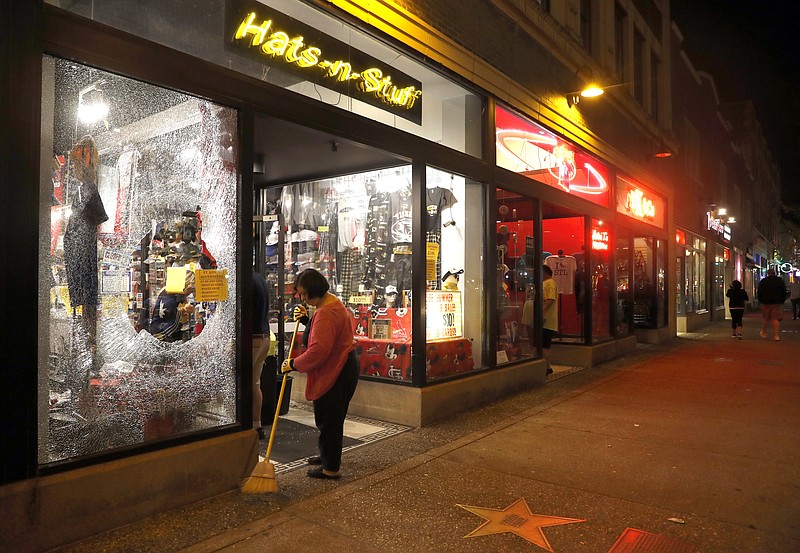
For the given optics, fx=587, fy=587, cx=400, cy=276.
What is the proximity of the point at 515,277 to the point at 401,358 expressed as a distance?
293 cm

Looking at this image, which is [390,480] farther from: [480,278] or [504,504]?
[480,278]

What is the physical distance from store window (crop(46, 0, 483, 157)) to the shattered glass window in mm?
487

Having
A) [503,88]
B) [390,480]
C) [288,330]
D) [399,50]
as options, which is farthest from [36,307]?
[503,88]

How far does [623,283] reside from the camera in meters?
13.4

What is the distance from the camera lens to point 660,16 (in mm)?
16453

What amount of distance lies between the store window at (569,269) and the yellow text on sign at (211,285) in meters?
7.84

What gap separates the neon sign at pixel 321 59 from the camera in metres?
5.15

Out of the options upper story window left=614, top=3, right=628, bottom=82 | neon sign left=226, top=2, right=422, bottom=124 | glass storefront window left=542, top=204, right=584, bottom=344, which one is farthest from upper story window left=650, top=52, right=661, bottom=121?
neon sign left=226, top=2, right=422, bottom=124

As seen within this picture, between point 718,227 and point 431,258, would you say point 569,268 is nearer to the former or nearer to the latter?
point 431,258

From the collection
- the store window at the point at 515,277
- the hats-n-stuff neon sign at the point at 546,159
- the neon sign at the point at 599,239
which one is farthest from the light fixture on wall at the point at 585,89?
the neon sign at the point at 599,239

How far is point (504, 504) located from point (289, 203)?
5.95 meters

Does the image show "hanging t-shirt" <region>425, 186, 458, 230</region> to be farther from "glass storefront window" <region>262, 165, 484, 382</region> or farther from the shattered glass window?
the shattered glass window

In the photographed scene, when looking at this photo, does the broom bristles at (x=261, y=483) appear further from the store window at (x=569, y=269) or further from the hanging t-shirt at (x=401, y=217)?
→ the store window at (x=569, y=269)

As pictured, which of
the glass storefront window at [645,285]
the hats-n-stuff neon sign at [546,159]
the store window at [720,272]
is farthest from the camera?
the store window at [720,272]
